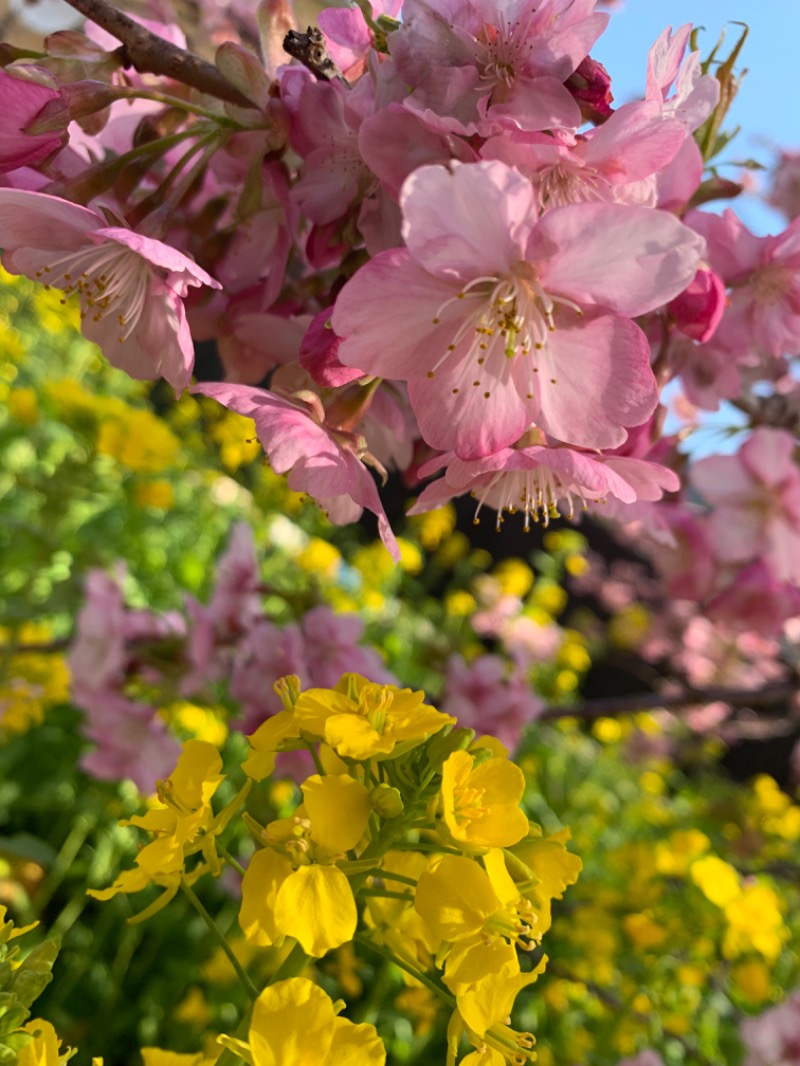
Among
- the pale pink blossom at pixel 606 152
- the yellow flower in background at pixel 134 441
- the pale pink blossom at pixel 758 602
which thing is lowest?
the yellow flower in background at pixel 134 441

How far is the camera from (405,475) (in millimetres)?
575

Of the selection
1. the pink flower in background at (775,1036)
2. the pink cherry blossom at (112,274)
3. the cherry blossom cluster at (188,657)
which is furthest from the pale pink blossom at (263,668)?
the pink flower in background at (775,1036)

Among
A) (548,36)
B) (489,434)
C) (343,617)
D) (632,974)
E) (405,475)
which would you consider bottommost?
(632,974)

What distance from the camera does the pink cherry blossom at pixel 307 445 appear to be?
0.44m

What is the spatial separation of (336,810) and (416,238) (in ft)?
0.78

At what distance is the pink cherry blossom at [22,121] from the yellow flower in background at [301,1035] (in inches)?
15.4

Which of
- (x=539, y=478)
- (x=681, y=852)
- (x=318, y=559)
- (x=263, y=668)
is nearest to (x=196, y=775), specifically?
(x=539, y=478)

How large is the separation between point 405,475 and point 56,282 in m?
0.24

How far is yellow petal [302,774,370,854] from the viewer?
33 centimetres

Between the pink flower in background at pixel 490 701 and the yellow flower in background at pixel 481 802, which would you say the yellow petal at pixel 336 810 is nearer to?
the yellow flower in background at pixel 481 802

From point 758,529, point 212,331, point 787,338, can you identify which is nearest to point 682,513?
point 758,529

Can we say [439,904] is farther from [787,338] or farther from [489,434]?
[787,338]

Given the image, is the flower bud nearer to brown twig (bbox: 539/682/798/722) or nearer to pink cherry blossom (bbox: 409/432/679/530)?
pink cherry blossom (bbox: 409/432/679/530)

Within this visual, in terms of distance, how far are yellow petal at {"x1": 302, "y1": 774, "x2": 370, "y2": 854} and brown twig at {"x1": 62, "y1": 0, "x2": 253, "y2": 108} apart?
360 mm
